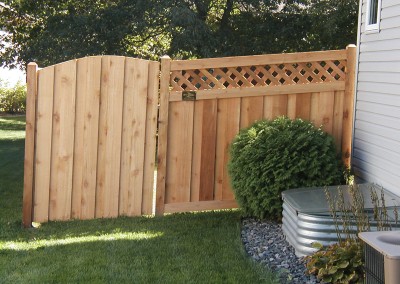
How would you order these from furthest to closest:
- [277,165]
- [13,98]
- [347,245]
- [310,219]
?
[13,98]
[277,165]
[310,219]
[347,245]

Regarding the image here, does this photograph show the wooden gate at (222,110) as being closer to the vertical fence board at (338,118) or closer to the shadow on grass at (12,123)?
the vertical fence board at (338,118)

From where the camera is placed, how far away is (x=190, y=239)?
6.10 meters

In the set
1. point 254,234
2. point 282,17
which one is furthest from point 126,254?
point 282,17

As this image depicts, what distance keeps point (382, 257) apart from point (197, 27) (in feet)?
32.1

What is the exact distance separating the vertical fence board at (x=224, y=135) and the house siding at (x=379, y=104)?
131 centimetres

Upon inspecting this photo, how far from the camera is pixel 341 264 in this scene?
15.1 ft

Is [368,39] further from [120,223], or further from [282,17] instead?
[282,17]

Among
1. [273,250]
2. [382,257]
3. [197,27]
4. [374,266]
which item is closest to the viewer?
[382,257]

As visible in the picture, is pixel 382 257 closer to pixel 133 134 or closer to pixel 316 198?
pixel 316 198

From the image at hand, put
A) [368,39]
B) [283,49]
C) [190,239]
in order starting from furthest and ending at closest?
[283,49], [368,39], [190,239]

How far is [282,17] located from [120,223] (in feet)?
26.5

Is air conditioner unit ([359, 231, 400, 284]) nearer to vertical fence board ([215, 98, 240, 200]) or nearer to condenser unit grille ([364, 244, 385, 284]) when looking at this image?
condenser unit grille ([364, 244, 385, 284])

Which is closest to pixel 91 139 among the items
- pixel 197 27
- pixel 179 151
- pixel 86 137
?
pixel 86 137

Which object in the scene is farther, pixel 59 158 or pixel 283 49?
pixel 283 49
